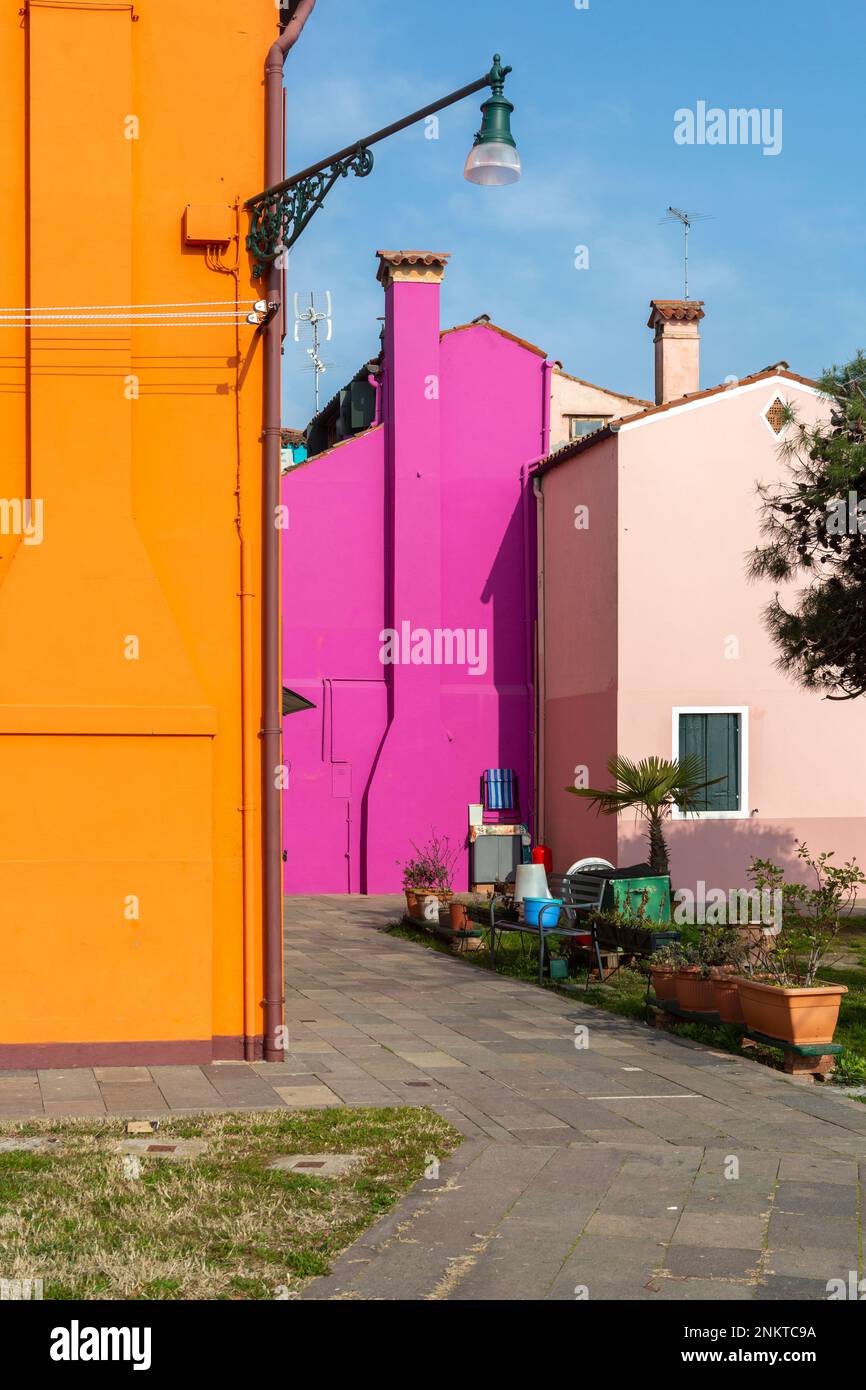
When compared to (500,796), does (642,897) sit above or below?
below

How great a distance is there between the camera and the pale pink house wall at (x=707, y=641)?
1845 cm

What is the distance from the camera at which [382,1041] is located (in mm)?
9688

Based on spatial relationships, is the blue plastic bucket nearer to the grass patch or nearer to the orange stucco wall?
the orange stucco wall

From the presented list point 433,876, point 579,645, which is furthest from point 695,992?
point 579,645

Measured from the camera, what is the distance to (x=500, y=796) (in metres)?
21.4

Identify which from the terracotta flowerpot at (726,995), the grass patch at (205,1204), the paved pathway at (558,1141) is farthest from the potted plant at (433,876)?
the grass patch at (205,1204)

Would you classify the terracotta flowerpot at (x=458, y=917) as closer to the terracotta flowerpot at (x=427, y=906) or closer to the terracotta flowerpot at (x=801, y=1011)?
the terracotta flowerpot at (x=427, y=906)

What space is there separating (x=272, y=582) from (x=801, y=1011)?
13.1 feet

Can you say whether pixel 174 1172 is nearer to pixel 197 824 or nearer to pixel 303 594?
pixel 197 824

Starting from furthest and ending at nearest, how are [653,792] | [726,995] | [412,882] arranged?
[412,882] → [653,792] → [726,995]

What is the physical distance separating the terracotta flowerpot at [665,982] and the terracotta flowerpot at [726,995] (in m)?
0.35

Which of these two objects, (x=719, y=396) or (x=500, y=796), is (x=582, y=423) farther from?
(x=500, y=796)

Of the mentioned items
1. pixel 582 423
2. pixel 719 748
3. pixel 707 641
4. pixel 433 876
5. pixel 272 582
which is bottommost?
pixel 433 876
